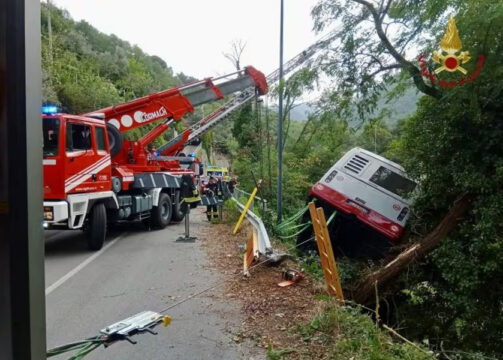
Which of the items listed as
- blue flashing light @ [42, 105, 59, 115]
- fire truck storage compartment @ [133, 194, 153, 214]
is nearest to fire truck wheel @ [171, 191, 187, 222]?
fire truck storage compartment @ [133, 194, 153, 214]

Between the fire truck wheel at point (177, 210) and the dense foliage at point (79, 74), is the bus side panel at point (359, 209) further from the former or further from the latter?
the dense foliage at point (79, 74)

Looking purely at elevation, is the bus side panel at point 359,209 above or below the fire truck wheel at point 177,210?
above

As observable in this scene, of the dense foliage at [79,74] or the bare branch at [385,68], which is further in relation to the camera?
the dense foliage at [79,74]

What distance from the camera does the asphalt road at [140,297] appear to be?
4.45 m

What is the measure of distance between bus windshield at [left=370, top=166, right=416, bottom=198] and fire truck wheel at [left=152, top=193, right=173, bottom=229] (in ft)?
20.9

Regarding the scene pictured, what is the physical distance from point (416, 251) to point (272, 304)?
133 inches

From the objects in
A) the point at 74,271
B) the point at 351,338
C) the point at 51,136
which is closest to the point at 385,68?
the point at 351,338

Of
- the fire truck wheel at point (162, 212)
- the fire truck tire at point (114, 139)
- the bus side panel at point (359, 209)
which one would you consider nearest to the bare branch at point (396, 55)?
the bus side panel at point (359, 209)

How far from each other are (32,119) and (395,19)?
8371mm

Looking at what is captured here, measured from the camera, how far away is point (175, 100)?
1345 centimetres

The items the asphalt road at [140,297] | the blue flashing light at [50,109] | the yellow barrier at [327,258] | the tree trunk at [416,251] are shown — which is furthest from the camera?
the blue flashing light at [50,109]

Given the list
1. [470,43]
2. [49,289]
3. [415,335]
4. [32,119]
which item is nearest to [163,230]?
[49,289]

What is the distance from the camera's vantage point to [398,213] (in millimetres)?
9148

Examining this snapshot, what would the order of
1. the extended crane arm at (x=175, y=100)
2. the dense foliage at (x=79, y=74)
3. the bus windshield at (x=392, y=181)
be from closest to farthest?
1. the bus windshield at (x=392, y=181)
2. the extended crane arm at (x=175, y=100)
3. the dense foliage at (x=79, y=74)
